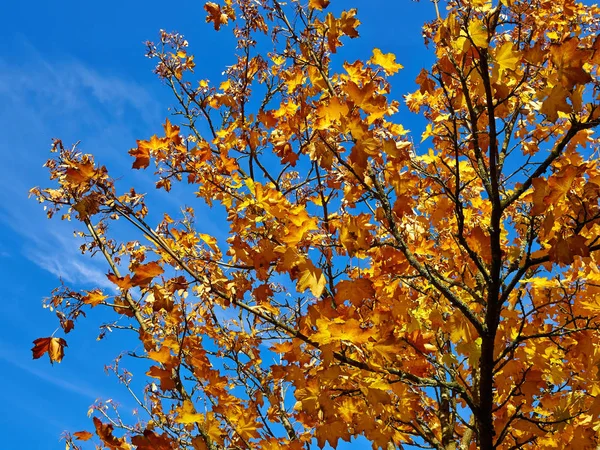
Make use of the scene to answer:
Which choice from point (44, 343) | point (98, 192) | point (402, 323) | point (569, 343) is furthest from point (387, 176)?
point (44, 343)

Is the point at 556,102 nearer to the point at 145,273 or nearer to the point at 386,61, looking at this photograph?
the point at 386,61

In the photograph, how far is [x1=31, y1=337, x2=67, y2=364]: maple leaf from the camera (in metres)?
2.74

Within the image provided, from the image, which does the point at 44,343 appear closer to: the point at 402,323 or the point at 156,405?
the point at 402,323

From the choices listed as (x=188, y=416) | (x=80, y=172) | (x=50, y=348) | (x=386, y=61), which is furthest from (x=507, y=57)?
(x=50, y=348)

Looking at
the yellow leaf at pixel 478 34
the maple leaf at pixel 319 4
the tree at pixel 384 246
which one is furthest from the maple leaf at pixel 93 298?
the yellow leaf at pixel 478 34

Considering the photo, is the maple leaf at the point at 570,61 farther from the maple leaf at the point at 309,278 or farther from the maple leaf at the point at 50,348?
the maple leaf at the point at 50,348

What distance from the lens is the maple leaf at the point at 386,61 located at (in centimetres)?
325

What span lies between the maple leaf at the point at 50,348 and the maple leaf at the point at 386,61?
8.97 feet

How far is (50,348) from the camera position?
276 cm

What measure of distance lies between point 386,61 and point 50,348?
2836 millimetres

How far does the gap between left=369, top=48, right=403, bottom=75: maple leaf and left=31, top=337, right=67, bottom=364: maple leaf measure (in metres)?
2.73

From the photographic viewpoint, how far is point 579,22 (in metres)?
3.83

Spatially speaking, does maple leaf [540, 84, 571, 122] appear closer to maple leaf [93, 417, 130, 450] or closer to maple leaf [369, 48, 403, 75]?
maple leaf [369, 48, 403, 75]

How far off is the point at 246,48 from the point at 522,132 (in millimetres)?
2624
